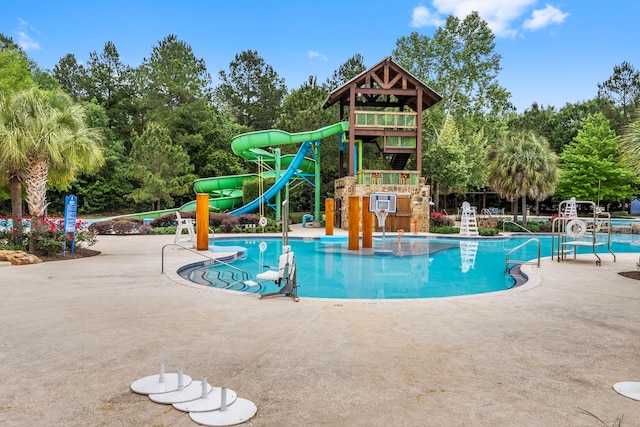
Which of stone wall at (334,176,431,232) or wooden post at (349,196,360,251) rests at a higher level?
stone wall at (334,176,431,232)

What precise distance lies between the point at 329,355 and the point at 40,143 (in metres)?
10.5

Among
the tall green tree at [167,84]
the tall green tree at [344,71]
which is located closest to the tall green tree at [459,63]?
the tall green tree at [344,71]

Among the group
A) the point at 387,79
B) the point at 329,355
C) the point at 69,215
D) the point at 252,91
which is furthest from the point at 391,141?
the point at 252,91

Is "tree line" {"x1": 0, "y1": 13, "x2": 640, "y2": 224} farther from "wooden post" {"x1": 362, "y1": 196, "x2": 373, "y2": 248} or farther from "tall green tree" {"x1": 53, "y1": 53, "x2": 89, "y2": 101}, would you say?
"wooden post" {"x1": 362, "y1": 196, "x2": 373, "y2": 248}

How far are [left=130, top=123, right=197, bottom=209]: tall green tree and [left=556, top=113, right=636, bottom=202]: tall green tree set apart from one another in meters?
27.2

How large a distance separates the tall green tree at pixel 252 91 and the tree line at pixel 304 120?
4.6 inches

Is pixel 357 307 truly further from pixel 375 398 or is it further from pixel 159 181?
pixel 159 181

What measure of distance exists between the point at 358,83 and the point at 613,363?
850 inches

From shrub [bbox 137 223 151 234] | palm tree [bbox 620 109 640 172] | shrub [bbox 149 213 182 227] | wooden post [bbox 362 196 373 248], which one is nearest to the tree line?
shrub [bbox 149 213 182 227]

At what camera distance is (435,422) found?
295cm

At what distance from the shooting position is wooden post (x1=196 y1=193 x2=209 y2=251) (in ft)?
44.9

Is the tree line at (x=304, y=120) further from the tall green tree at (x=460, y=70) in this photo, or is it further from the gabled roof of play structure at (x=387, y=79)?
the gabled roof of play structure at (x=387, y=79)

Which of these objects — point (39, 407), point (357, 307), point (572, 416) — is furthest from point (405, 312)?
point (39, 407)

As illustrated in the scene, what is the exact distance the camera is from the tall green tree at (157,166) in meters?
28.0
